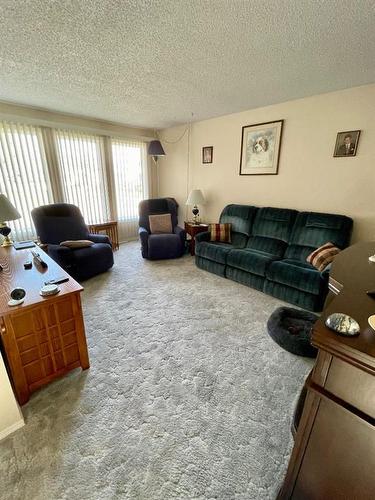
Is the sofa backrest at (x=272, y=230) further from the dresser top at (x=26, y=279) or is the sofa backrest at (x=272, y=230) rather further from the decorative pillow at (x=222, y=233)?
the dresser top at (x=26, y=279)

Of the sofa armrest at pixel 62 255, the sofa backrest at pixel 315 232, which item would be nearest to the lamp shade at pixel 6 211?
the sofa armrest at pixel 62 255

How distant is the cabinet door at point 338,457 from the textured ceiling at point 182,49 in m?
2.09

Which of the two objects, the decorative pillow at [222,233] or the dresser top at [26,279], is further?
the decorative pillow at [222,233]

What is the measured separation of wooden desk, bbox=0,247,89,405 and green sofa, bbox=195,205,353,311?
2104 mm

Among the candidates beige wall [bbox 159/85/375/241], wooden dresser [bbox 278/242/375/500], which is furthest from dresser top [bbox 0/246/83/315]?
beige wall [bbox 159/85/375/241]

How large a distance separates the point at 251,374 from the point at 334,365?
4.04 ft

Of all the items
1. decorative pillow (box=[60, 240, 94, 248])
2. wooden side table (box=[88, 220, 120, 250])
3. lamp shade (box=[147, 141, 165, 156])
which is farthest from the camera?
lamp shade (box=[147, 141, 165, 156])

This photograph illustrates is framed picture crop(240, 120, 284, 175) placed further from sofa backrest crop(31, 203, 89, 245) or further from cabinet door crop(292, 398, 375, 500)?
cabinet door crop(292, 398, 375, 500)

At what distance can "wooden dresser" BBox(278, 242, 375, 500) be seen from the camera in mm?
616

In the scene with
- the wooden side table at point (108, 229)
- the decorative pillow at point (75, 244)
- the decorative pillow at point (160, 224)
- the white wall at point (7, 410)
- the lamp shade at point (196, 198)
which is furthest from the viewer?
the decorative pillow at point (160, 224)

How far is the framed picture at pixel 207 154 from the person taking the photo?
4.05m

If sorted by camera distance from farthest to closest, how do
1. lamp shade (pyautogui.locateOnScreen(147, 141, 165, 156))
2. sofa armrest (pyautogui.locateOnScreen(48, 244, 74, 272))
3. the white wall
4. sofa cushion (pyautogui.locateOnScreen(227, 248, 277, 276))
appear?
1. lamp shade (pyautogui.locateOnScreen(147, 141, 165, 156))
2. sofa armrest (pyautogui.locateOnScreen(48, 244, 74, 272))
3. sofa cushion (pyautogui.locateOnScreen(227, 248, 277, 276))
4. the white wall

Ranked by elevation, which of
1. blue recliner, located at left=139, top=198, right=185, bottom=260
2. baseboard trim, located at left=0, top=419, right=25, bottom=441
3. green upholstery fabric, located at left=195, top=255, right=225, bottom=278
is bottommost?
baseboard trim, located at left=0, top=419, right=25, bottom=441

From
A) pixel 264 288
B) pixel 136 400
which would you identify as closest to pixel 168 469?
pixel 136 400
